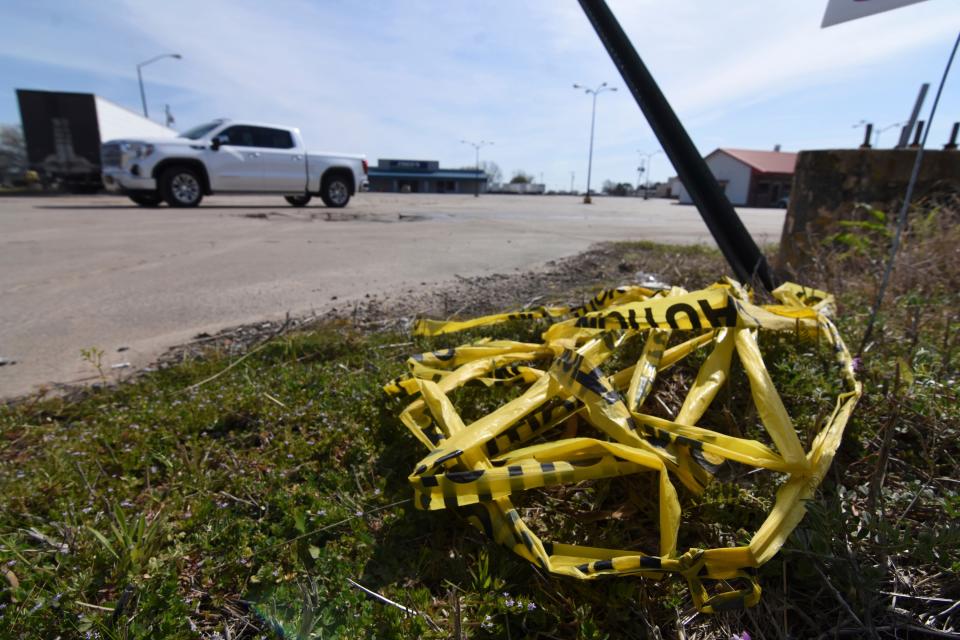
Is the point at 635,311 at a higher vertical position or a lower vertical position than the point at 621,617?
higher

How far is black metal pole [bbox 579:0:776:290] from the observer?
320 cm

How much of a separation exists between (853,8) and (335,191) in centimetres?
1426

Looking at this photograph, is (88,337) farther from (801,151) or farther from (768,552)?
(801,151)

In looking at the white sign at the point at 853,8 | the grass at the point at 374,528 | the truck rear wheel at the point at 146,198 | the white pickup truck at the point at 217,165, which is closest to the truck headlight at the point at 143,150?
the white pickup truck at the point at 217,165

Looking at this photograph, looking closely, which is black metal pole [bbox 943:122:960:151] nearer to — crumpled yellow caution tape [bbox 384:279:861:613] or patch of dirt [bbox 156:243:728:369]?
patch of dirt [bbox 156:243:728:369]

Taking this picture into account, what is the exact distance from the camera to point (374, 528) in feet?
4.56

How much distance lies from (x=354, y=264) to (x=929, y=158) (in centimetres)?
569

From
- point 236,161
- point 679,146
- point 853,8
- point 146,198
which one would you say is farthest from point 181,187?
point 853,8

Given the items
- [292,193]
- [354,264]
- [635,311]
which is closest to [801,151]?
[635,311]

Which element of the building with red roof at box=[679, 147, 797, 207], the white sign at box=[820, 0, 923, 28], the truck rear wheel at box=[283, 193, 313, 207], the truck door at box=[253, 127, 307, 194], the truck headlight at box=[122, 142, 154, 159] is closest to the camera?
the white sign at box=[820, 0, 923, 28]

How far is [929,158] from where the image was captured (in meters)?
4.45

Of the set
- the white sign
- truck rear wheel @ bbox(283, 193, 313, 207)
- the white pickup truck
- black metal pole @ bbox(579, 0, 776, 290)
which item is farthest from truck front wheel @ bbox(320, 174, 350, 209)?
the white sign

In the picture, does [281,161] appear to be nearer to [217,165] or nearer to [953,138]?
[217,165]

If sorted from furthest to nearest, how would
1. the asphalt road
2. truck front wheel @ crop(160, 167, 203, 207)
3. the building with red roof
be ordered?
the building with red roof, truck front wheel @ crop(160, 167, 203, 207), the asphalt road
